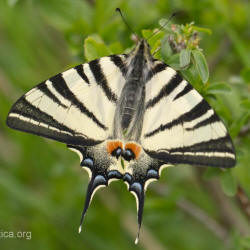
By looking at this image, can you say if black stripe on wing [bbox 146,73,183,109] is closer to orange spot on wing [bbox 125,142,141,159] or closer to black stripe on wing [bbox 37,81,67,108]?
orange spot on wing [bbox 125,142,141,159]

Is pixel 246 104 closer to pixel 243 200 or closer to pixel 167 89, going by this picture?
pixel 167 89

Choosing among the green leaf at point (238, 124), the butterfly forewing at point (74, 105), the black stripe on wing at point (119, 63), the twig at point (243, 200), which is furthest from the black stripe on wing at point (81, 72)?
the twig at point (243, 200)

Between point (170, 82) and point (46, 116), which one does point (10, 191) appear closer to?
point (46, 116)

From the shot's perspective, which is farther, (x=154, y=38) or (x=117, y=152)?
(x=117, y=152)

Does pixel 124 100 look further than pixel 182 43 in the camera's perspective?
Yes

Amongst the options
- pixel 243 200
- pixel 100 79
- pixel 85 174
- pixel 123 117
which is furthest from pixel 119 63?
pixel 85 174

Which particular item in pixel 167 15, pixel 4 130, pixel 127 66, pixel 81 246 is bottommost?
pixel 81 246

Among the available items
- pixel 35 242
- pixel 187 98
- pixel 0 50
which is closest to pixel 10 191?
pixel 35 242
